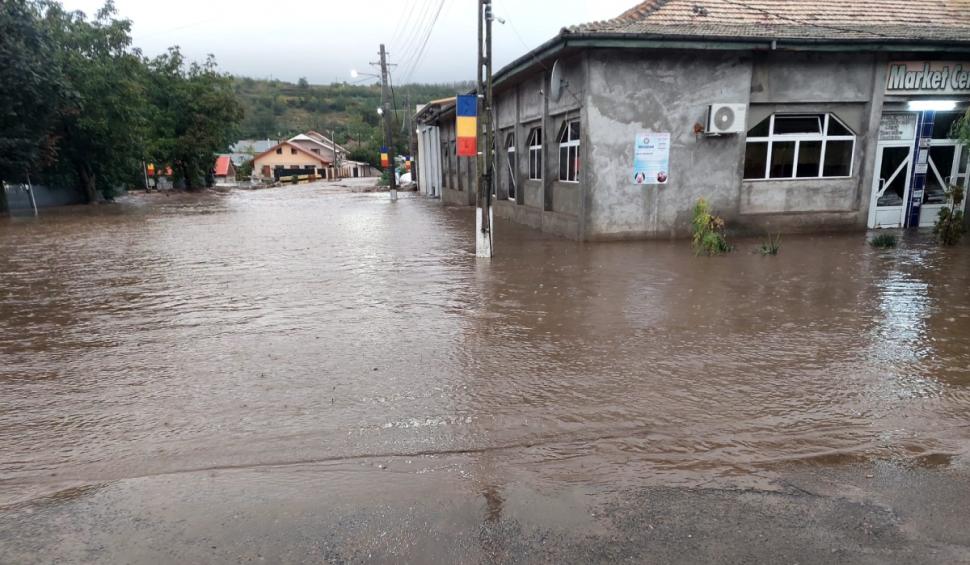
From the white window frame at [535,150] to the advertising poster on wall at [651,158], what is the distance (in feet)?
11.9

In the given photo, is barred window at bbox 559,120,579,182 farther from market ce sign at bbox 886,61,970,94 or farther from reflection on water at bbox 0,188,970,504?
market ce sign at bbox 886,61,970,94

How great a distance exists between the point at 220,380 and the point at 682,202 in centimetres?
1059

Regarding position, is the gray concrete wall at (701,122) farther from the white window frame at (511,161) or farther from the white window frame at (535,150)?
the white window frame at (511,161)

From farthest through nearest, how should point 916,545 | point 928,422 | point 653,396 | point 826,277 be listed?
point 826,277
point 653,396
point 928,422
point 916,545

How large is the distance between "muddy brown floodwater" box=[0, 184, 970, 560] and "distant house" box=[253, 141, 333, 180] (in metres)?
76.1

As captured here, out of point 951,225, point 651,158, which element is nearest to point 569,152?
point 651,158

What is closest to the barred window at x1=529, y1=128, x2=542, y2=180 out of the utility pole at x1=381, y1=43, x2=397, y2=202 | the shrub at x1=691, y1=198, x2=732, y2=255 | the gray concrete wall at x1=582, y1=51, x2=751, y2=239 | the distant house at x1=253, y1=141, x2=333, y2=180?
the gray concrete wall at x1=582, y1=51, x2=751, y2=239

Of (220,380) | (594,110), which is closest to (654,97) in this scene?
(594,110)

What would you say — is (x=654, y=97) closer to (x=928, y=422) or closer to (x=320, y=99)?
(x=928, y=422)

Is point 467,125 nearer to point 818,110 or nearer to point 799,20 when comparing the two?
point 818,110

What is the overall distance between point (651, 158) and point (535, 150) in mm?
4322

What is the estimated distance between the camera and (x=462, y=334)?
623 cm

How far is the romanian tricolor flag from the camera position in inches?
405

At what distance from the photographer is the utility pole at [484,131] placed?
10156 millimetres
